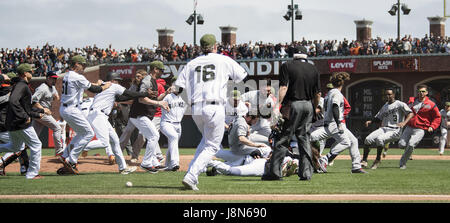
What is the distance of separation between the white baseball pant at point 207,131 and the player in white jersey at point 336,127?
4.19 metres

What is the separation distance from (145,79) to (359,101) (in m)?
25.9

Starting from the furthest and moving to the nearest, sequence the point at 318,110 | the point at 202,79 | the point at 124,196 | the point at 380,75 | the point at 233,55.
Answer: the point at 233,55 < the point at 380,75 < the point at 318,110 < the point at 202,79 < the point at 124,196

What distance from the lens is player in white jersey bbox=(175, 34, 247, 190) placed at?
8.34 m

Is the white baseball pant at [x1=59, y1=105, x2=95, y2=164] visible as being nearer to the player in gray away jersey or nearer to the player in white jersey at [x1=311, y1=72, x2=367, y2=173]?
the player in white jersey at [x1=311, y1=72, x2=367, y2=173]

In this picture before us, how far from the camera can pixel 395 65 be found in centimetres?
3484

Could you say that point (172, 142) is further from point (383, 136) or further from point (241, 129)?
point (383, 136)

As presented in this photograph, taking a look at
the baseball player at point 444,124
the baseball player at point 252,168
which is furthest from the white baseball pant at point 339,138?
the baseball player at point 444,124

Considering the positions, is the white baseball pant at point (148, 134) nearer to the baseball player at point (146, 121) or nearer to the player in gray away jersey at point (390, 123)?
the baseball player at point (146, 121)

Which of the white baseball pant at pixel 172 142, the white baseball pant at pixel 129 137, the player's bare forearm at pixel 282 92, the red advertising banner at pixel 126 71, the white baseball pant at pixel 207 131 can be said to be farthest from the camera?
the red advertising banner at pixel 126 71

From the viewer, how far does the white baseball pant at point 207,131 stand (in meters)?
8.31

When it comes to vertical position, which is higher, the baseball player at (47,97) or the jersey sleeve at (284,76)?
the jersey sleeve at (284,76)
